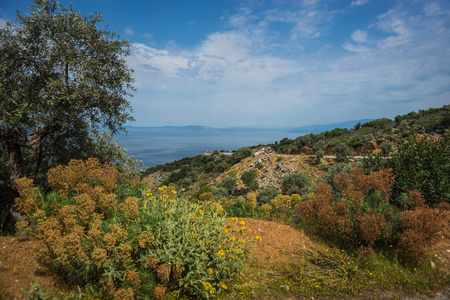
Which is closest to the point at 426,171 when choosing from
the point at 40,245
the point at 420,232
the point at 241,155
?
the point at 420,232

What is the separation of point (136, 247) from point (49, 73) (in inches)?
275

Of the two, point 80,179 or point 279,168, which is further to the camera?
point 279,168

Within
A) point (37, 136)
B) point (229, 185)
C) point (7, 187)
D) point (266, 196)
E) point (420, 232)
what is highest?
point (37, 136)

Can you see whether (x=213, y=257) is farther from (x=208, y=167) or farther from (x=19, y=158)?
(x=208, y=167)

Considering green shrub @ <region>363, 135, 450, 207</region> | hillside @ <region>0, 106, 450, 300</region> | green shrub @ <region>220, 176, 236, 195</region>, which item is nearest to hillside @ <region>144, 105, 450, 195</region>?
green shrub @ <region>220, 176, 236, 195</region>

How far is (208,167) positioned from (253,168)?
1242 centimetres

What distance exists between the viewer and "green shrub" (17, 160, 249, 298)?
3266 mm

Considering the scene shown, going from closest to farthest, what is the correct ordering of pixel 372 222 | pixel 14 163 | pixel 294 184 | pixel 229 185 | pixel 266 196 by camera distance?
pixel 372 222 → pixel 14 163 → pixel 266 196 → pixel 294 184 → pixel 229 185

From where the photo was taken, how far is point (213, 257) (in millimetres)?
3752

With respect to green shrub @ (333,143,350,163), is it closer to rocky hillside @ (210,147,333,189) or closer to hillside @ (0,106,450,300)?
rocky hillside @ (210,147,333,189)

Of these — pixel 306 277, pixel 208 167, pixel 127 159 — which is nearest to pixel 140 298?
pixel 306 277

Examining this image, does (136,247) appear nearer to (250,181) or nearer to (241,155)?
(250,181)

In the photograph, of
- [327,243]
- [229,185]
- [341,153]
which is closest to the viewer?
[327,243]

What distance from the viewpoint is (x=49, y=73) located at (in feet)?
23.6
